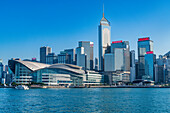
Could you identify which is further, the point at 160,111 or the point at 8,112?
the point at 160,111

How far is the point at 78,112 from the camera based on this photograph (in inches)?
2126

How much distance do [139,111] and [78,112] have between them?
13621mm

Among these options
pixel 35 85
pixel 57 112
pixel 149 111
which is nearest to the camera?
pixel 57 112

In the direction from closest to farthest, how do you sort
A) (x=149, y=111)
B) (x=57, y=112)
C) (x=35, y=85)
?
(x=57, y=112) → (x=149, y=111) → (x=35, y=85)

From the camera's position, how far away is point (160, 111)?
189 ft

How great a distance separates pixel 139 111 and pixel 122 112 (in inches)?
172

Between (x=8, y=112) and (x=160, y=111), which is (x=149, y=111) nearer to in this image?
(x=160, y=111)

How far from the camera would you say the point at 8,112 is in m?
53.6

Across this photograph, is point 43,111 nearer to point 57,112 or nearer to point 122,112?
point 57,112

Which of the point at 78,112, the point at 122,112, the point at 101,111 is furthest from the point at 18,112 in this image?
the point at 122,112

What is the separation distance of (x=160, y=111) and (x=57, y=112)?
23156 mm

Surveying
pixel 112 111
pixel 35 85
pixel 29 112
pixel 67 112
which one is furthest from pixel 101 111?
pixel 35 85

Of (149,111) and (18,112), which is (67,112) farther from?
(149,111)

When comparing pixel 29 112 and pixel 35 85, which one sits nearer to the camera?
pixel 29 112
